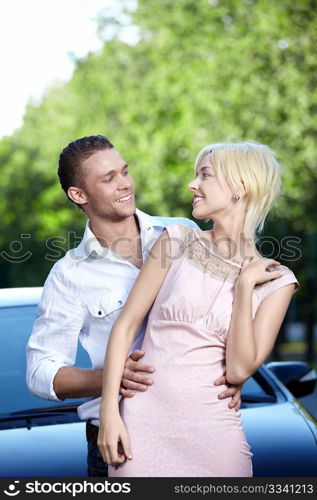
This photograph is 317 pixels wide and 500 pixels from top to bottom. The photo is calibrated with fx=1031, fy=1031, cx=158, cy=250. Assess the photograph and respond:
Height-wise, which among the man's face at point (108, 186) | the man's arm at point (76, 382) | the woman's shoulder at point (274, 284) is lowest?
the man's arm at point (76, 382)

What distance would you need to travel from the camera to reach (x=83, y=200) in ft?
11.3

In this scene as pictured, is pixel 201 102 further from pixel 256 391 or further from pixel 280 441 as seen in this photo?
pixel 280 441

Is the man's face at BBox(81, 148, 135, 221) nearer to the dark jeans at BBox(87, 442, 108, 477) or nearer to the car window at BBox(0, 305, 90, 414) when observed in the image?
the dark jeans at BBox(87, 442, 108, 477)

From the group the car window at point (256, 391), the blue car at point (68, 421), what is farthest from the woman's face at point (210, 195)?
the car window at point (256, 391)

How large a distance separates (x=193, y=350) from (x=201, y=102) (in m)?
20.2

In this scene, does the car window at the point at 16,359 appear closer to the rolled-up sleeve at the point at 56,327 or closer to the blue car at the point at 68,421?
the blue car at the point at 68,421

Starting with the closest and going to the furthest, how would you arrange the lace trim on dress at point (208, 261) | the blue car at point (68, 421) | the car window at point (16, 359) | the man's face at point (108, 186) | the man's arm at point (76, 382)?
1. the lace trim on dress at point (208, 261)
2. the man's arm at point (76, 382)
3. the man's face at point (108, 186)
4. the blue car at point (68, 421)
5. the car window at point (16, 359)

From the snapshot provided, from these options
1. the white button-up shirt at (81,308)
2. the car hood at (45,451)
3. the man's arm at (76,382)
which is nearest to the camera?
the man's arm at (76,382)

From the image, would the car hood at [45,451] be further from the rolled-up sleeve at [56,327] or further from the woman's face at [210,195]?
the woman's face at [210,195]

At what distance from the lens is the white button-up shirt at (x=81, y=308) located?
323 centimetres

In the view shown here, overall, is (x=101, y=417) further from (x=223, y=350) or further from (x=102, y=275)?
(x=102, y=275)

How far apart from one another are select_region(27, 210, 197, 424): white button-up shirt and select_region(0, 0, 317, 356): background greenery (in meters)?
14.0

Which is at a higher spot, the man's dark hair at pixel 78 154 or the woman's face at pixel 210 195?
the man's dark hair at pixel 78 154

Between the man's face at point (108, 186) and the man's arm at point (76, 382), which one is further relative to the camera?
the man's face at point (108, 186)
